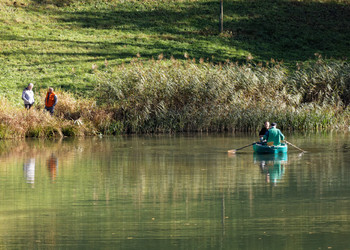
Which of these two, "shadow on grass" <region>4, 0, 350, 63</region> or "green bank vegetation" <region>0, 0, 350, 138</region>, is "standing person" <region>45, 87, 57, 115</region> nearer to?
"green bank vegetation" <region>0, 0, 350, 138</region>

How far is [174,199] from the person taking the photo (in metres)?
13.8

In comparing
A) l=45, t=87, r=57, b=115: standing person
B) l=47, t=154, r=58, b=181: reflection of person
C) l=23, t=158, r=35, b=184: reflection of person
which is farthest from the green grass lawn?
l=23, t=158, r=35, b=184: reflection of person

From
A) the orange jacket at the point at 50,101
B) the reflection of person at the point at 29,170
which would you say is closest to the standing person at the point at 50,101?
the orange jacket at the point at 50,101

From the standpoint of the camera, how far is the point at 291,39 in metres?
64.6

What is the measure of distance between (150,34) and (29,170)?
145 ft

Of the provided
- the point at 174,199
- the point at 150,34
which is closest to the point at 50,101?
the point at 174,199

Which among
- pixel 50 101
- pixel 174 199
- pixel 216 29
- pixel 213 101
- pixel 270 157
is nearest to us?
pixel 174 199

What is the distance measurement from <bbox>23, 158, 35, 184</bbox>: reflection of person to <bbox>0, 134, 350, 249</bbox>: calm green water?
26 millimetres

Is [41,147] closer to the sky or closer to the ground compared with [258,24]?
closer to the ground

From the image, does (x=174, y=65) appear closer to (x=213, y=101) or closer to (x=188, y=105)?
(x=188, y=105)

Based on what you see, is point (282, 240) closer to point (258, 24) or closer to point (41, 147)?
point (41, 147)

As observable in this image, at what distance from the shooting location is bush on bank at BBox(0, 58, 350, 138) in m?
31.5

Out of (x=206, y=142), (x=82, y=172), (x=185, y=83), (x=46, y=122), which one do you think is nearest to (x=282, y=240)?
(x=82, y=172)

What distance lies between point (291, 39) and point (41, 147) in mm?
42697
